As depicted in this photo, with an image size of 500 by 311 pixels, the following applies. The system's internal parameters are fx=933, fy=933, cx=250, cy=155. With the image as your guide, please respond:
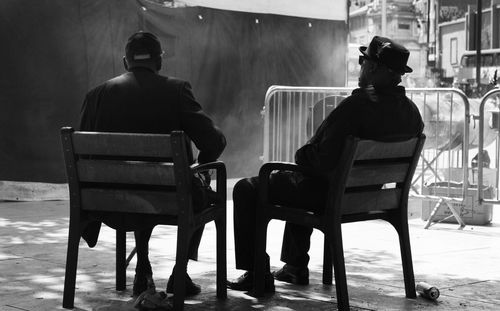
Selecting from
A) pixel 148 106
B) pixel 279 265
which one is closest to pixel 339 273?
pixel 148 106

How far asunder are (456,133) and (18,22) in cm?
486

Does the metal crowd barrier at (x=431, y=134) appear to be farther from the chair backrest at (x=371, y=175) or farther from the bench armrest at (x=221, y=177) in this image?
the bench armrest at (x=221, y=177)

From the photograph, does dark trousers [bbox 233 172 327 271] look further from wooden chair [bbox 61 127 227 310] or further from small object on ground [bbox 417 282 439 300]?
small object on ground [bbox 417 282 439 300]

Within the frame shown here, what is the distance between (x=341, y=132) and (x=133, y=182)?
1176mm

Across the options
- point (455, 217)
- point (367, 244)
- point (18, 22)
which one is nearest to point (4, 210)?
point (18, 22)

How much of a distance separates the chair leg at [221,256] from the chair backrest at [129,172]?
58 centimetres

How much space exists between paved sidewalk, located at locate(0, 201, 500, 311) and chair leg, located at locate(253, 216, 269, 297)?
0.09 m

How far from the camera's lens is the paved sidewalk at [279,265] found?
530 centimetres

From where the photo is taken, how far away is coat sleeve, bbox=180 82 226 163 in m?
5.07

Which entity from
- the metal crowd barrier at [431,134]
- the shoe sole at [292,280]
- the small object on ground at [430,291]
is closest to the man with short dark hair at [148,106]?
the shoe sole at [292,280]

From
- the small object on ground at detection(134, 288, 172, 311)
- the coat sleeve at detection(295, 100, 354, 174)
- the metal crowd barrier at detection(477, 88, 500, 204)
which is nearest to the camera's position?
the small object on ground at detection(134, 288, 172, 311)

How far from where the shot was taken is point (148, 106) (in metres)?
5.06

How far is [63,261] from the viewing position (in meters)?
6.64

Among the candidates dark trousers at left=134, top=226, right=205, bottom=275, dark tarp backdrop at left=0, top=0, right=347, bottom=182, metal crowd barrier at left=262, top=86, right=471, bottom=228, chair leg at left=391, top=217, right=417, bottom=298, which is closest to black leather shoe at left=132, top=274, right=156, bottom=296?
dark trousers at left=134, top=226, right=205, bottom=275
